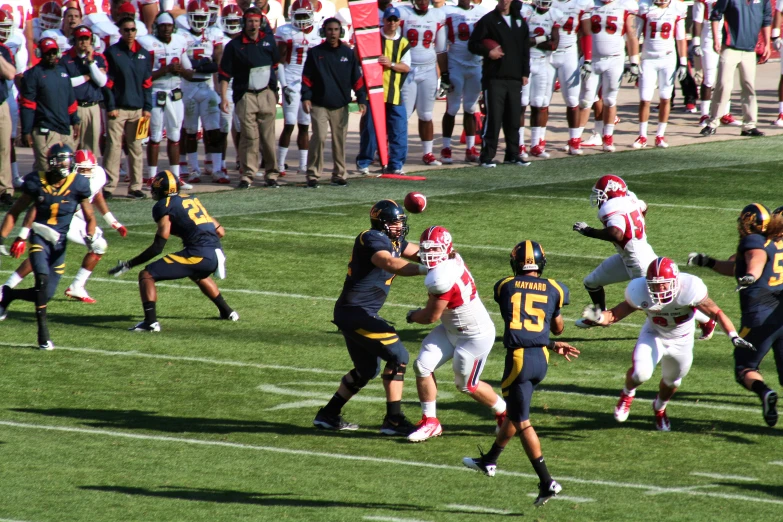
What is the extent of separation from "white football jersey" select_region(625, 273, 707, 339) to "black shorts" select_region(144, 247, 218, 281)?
150 inches

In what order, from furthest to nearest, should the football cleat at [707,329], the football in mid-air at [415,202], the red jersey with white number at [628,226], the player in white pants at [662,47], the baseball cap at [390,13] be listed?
the player in white pants at [662,47] < the baseball cap at [390,13] < the red jersey with white number at [628,226] < the football cleat at [707,329] < the football in mid-air at [415,202]

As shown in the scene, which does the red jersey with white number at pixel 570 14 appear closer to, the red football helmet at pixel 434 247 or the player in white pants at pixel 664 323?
the player in white pants at pixel 664 323

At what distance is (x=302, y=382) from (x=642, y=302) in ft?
8.12

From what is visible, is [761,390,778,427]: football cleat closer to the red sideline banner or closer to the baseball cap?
the red sideline banner

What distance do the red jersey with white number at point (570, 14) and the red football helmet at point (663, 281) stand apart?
31.7ft

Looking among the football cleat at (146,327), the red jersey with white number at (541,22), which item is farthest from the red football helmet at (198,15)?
the football cleat at (146,327)

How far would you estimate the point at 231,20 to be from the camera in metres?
15.7

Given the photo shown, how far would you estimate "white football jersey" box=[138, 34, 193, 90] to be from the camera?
14602 mm

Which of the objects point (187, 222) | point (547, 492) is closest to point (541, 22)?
point (187, 222)

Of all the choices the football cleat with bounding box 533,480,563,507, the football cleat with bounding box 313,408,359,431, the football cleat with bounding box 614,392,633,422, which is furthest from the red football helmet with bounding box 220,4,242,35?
the football cleat with bounding box 533,480,563,507

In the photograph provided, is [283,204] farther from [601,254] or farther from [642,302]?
[642,302]

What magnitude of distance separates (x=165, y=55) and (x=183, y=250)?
Result: 539cm

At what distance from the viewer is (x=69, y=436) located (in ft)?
24.1

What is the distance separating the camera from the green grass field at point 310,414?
6254 mm
